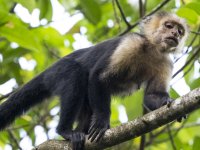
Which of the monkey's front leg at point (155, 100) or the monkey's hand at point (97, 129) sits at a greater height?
the monkey's hand at point (97, 129)

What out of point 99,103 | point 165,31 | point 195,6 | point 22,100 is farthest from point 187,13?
point 22,100

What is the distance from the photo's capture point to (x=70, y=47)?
296 inches

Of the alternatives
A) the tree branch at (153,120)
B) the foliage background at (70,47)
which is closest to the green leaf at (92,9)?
the foliage background at (70,47)

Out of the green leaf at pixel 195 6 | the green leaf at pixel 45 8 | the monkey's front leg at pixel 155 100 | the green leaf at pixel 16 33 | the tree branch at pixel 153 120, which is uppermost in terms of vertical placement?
the green leaf at pixel 16 33

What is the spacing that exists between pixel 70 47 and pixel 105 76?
206 cm

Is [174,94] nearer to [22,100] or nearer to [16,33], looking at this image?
[16,33]

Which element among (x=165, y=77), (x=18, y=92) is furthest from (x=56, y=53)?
(x=165, y=77)

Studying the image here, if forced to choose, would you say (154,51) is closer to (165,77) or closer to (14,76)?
(165,77)

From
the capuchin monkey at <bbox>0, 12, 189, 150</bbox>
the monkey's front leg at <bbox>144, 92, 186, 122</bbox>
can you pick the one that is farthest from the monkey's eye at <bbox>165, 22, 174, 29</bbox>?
the monkey's front leg at <bbox>144, 92, 186, 122</bbox>

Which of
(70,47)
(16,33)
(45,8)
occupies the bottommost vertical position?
(70,47)

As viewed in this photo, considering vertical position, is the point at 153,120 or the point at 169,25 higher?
the point at 153,120

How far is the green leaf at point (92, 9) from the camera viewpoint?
5574 mm

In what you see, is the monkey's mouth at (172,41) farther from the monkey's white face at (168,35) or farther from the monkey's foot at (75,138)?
the monkey's foot at (75,138)

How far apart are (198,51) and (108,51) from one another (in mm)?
1148
